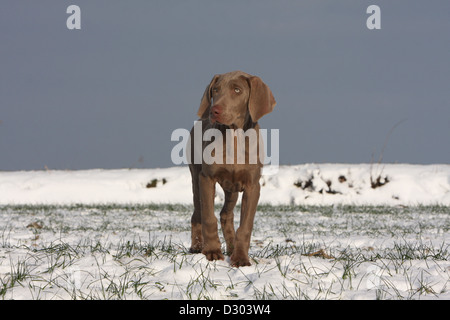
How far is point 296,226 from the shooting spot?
9938 mm

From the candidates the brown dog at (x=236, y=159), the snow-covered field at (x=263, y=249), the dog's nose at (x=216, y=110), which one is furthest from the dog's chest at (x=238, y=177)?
the snow-covered field at (x=263, y=249)

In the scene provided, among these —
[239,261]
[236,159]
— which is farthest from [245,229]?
[236,159]

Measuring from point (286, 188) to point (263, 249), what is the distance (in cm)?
1348

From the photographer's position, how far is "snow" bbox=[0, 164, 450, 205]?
61.0 ft

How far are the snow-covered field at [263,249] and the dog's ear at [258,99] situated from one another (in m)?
1.41

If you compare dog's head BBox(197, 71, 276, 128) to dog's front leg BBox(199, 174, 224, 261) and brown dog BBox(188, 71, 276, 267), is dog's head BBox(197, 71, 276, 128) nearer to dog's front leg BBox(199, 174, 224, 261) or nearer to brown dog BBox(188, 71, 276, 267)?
brown dog BBox(188, 71, 276, 267)

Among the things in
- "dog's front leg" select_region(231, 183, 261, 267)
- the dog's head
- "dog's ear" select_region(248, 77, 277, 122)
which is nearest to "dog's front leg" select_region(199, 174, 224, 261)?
"dog's front leg" select_region(231, 183, 261, 267)

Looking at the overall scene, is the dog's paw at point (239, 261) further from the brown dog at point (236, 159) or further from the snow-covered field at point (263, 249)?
the snow-covered field at point (263, 249)

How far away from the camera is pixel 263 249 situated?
5.59m

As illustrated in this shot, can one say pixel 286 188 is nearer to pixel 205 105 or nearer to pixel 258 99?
pixel 205 105

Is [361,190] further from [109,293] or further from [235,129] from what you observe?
[109,293]

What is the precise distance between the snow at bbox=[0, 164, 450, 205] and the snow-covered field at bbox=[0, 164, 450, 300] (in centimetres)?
5
